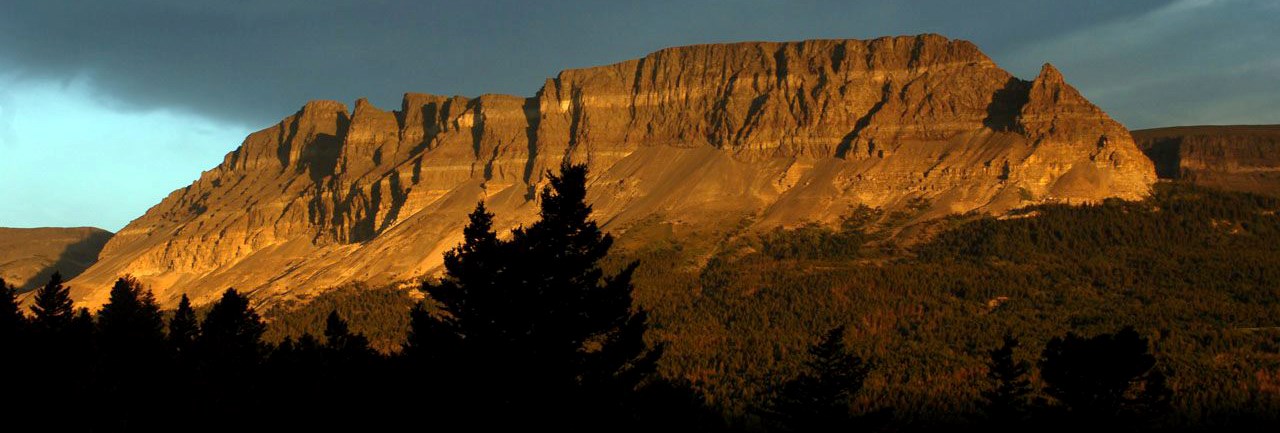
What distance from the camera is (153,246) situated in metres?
194

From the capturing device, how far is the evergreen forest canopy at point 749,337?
1237 inches

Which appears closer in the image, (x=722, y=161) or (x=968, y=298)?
(x=968, y=298)

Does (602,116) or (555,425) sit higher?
(602,116)

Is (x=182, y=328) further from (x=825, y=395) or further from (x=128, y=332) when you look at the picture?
(x=825, y=395)

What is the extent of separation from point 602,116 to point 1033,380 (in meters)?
122

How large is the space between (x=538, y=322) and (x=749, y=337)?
6614 centimetres

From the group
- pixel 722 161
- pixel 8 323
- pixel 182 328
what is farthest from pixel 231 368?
pixel 722 161

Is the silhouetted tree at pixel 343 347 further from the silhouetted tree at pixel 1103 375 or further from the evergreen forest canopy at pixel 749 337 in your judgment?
the silhouetted tree at pixel 1103 375

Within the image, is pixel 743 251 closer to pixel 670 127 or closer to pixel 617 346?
pixel 670 127

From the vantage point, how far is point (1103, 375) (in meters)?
49.2

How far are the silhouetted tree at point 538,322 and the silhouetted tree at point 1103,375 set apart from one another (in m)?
25.6

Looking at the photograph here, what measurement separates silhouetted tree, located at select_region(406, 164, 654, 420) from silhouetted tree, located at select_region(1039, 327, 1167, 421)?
25568 mm

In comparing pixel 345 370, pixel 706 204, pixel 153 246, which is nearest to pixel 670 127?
pixel 706 204

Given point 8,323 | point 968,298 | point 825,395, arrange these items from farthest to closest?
1. point 968,298
2. point 8,323
3. point 825,395
